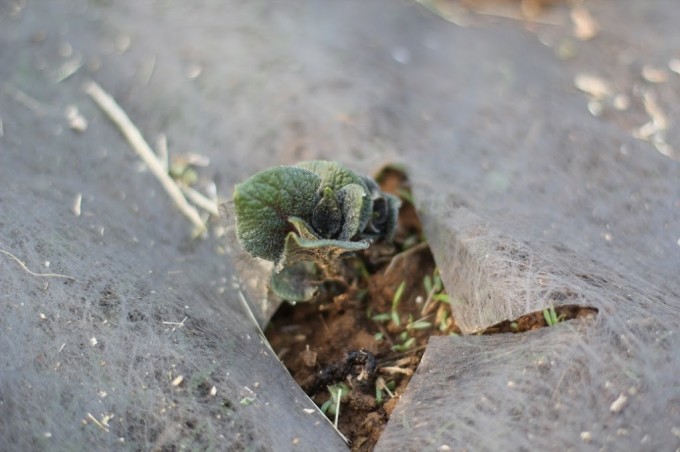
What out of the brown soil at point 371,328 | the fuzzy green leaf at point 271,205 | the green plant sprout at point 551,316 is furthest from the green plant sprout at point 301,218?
the green plant sprout at point 551,316

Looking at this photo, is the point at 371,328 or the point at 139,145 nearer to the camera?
the point at 371,328

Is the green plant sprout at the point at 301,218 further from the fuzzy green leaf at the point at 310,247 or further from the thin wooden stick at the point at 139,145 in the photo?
the thin wooden stick at the point at 139,145

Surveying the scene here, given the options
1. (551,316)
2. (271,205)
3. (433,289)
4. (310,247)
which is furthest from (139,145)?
(551,316)

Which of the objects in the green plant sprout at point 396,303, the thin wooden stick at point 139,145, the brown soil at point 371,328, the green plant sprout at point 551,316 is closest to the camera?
the green plant sprout at point 551,316

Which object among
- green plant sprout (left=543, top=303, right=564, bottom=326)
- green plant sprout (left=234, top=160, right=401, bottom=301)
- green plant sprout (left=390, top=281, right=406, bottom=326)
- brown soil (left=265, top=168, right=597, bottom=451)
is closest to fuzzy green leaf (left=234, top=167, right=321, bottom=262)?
green plant sprout (left=234, top=160, right=401, bottom=301)

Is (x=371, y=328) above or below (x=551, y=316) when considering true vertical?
below

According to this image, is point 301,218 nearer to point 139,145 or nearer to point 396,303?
point 396,303

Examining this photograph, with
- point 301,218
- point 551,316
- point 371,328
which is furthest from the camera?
point 371,328
